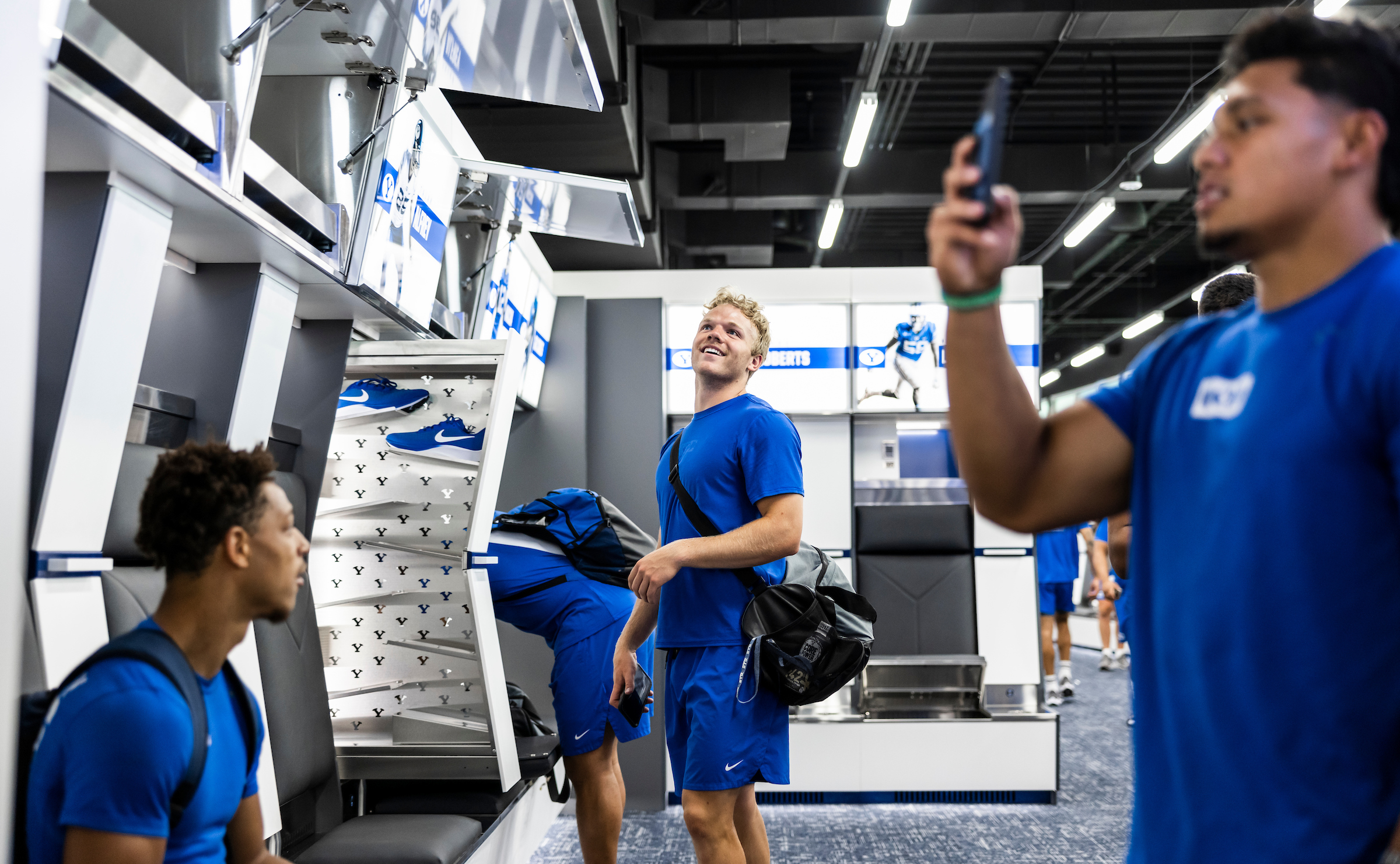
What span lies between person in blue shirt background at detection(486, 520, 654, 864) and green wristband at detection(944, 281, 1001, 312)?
2.56 meters

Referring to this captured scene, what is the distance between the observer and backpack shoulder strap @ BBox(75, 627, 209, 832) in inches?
54.1

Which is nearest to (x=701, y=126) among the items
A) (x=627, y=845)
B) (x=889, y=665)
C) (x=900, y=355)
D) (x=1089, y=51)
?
(x=900, y=355)

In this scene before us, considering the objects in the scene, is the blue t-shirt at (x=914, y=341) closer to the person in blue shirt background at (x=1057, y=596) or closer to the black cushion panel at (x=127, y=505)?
the person in blue shirt background at (x=1057, y=596)

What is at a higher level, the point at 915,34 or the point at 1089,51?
the point at 1089,51

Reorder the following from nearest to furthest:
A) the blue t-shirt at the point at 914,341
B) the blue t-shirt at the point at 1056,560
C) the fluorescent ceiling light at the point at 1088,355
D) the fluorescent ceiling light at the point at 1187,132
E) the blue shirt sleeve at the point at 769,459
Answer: the blue shirt sleeve at the point at 769,459
the blue t-shirt at the point at 914,341
the fluorescent ceiling light at the point at 1187,132
the blue t-shirt at the point at 1056,560
the fluorescent ceiling light at the point at 1088,355

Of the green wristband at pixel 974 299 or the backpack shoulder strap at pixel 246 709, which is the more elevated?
the green wristband at pixel 974 299

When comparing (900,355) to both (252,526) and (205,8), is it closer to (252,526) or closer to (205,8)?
(205,8)

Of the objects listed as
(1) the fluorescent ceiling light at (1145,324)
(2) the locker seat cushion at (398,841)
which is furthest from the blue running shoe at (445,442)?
(1) the fluorescent ceiling light at (1145,324)

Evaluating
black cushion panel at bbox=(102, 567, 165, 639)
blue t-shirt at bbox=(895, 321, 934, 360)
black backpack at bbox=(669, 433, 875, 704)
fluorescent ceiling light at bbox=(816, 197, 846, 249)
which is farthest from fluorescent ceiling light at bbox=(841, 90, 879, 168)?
black cushion panel at bbox=(102, 567, 165, 639)

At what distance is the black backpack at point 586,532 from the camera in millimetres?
3611

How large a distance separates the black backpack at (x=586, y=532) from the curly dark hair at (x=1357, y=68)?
2840 mm

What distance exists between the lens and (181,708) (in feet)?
4.52

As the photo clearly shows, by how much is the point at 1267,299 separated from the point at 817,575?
181 cm

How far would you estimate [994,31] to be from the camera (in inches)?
236
